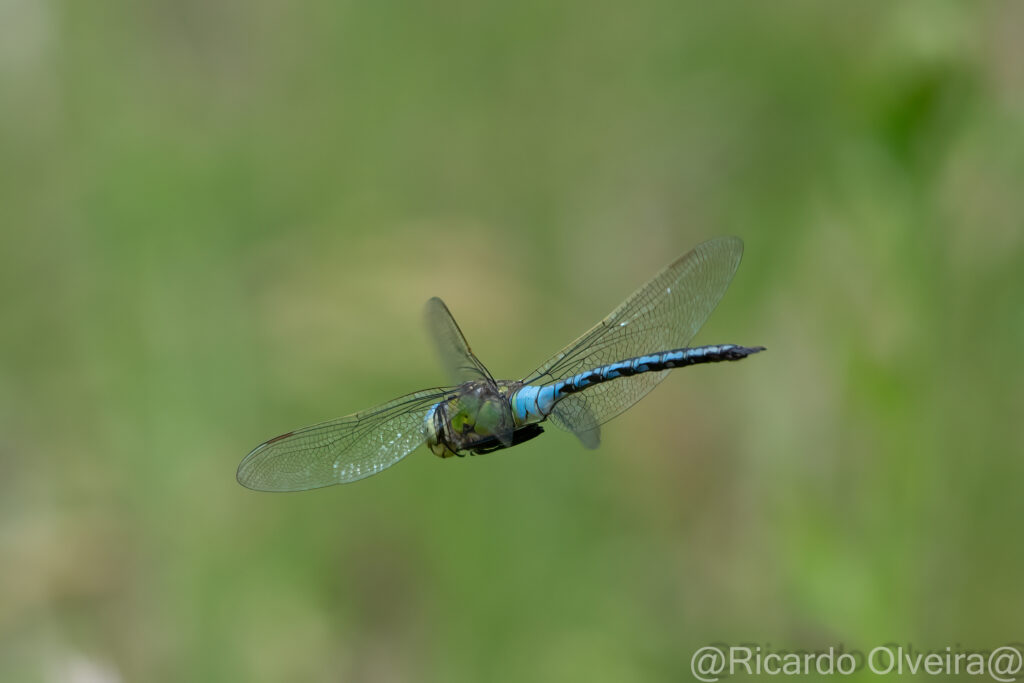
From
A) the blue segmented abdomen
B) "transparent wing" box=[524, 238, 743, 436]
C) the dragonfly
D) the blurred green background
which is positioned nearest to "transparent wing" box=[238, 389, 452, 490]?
the dragonfly

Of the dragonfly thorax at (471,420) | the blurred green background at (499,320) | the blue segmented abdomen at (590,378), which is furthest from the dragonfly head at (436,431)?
the blurred green background at (499,320)

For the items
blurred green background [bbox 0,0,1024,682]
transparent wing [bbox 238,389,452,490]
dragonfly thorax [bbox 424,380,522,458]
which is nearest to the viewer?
transparent wing [bbox 238,389,452,490]

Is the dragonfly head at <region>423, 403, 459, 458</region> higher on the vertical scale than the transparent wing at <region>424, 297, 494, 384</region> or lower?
lower

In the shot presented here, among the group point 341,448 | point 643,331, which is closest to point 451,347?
point 341,448

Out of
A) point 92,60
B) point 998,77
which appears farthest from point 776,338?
point 92,60

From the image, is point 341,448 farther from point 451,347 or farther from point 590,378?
point 590,378

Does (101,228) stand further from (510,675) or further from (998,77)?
(998,77)

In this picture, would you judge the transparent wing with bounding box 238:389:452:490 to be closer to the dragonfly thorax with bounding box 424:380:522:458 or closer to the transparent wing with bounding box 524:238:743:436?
the dragonfly thorax with bounding box 424:380:522:458
